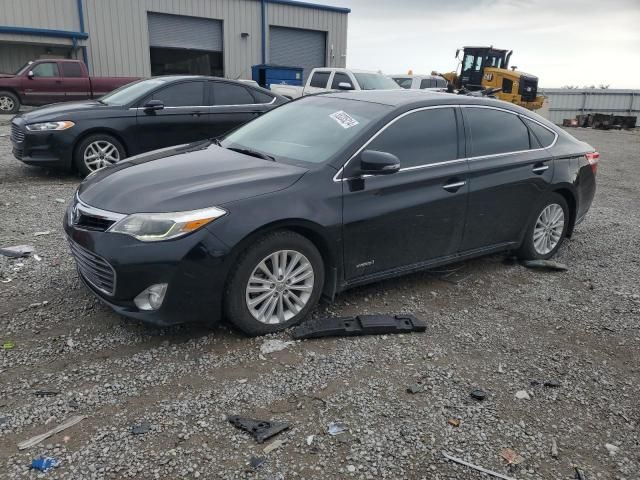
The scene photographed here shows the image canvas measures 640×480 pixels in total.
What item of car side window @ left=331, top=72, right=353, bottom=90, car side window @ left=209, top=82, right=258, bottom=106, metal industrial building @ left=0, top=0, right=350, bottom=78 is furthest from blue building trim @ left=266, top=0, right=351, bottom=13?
car side window @ left=209, top=82, right=258, bottom=106

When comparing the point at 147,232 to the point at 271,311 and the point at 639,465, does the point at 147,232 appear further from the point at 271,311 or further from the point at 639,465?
the point at 639,465

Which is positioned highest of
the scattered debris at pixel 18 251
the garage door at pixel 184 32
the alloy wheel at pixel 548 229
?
the garage door at pixel 184 32

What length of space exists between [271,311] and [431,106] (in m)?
2.14

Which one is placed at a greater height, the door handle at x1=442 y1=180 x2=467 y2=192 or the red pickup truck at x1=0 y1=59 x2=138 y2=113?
the red pickup truck at x1=0 y1=59 x2=138 y2=113

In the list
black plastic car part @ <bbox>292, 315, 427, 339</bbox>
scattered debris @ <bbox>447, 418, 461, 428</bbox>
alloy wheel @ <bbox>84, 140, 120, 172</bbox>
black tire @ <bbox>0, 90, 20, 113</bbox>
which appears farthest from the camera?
black tire @ <bbox>0, 90, 20, 113</bbox>

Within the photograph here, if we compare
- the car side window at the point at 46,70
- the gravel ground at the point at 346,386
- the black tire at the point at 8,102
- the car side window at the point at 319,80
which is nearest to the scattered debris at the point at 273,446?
the gravel ground at the point at 346,386

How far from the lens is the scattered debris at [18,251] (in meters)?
4.91

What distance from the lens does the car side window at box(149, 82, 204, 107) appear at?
26.6 ft

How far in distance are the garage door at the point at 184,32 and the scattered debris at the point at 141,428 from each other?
2423 centimetres

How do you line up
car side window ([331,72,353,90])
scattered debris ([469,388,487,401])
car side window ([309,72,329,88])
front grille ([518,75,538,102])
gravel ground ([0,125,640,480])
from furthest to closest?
front grille ([518,75,538,102])
car side window ([309,72,329,88])
car side window ([331,72,353,90])
scattered debris ([469,388,487,401])
gravel ground ([0,125,640,480])

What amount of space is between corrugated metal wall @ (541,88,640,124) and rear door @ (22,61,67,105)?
2289cm

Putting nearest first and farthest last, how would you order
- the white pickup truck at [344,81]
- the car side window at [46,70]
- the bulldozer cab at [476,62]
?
the white pickup truck at [344,81] < the car side window at [46,70] < the bulldozer cab at [476,62]

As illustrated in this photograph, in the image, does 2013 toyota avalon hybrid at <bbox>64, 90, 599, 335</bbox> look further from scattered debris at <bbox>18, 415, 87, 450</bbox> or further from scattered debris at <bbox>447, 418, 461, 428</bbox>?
scattered debris at <bbox>447, 418, 461, 428</bbox>

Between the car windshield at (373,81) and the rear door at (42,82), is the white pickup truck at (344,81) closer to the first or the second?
the car windshield at (373,81)
